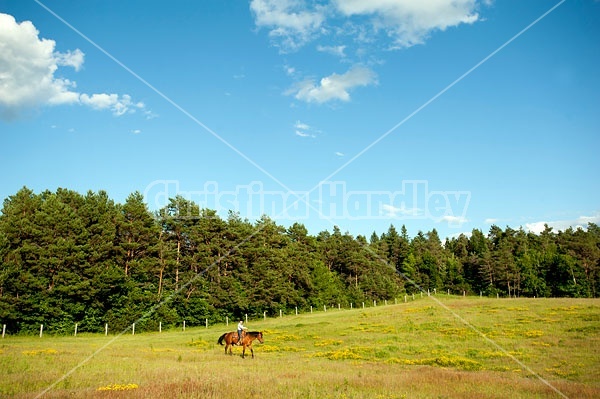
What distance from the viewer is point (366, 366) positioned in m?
21.6

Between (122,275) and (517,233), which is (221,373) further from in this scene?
(517,233)

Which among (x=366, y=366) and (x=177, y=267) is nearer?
(x=366, y=366)

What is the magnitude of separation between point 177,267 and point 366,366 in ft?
153

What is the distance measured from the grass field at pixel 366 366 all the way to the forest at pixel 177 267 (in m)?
19.9

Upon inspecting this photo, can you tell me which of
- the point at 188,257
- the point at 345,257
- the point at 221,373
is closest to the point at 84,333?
the point at 188,257

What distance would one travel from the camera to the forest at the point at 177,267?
152 ft

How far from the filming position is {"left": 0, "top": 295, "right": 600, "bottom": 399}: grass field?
1312 cm

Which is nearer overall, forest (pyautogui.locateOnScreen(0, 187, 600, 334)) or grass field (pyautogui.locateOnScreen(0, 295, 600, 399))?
grass field (pyautogui.locateOnScreen(0, 295, 600, 399))

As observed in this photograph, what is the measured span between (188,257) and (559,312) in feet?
165

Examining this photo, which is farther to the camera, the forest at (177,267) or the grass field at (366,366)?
the forest at (177,267)

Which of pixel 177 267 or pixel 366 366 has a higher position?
pixel 177 267

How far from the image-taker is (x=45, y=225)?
47812mm

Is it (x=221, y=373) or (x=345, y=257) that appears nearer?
(x=221, y=373)

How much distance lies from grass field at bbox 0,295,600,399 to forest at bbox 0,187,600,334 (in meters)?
19.9
